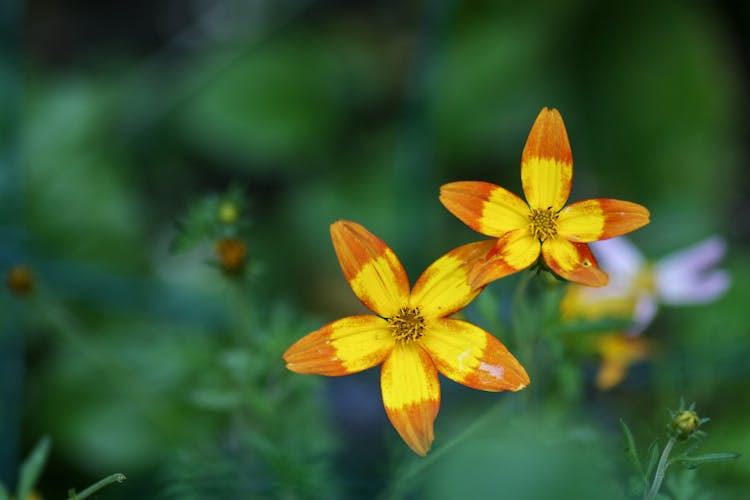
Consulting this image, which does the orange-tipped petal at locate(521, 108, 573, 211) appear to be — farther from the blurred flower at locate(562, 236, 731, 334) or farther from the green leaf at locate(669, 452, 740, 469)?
the blurred flower at locate(562, 236, 731, 334)

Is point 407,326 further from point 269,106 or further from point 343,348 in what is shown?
point 269,106

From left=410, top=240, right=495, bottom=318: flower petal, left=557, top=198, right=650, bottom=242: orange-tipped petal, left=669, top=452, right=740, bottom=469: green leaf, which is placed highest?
left=557, top=198, right=650, bottom=242: orange-tipped petal

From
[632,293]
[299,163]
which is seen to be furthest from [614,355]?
[299,163]

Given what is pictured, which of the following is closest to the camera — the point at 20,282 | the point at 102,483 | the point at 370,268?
the point at 102,483

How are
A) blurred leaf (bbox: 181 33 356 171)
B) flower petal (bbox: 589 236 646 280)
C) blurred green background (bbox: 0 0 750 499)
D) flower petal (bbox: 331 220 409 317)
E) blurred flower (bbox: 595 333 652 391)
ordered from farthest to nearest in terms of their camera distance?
blurred leaf (bbox: 181 33 356 171) < blurred green background (bbox: 0 0 750 499) < flower petal (bbox: 589 236 646 280) < blurred flower (bbox: 595 333 652 391) < flower petal (bbox: 331 220 409 317)

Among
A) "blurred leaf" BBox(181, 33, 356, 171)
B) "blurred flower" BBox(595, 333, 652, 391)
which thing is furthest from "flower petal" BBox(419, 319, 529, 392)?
"blurred leaf" BBox(181, 33, 356, 171)

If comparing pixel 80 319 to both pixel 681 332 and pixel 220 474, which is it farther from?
pixel 681 332
